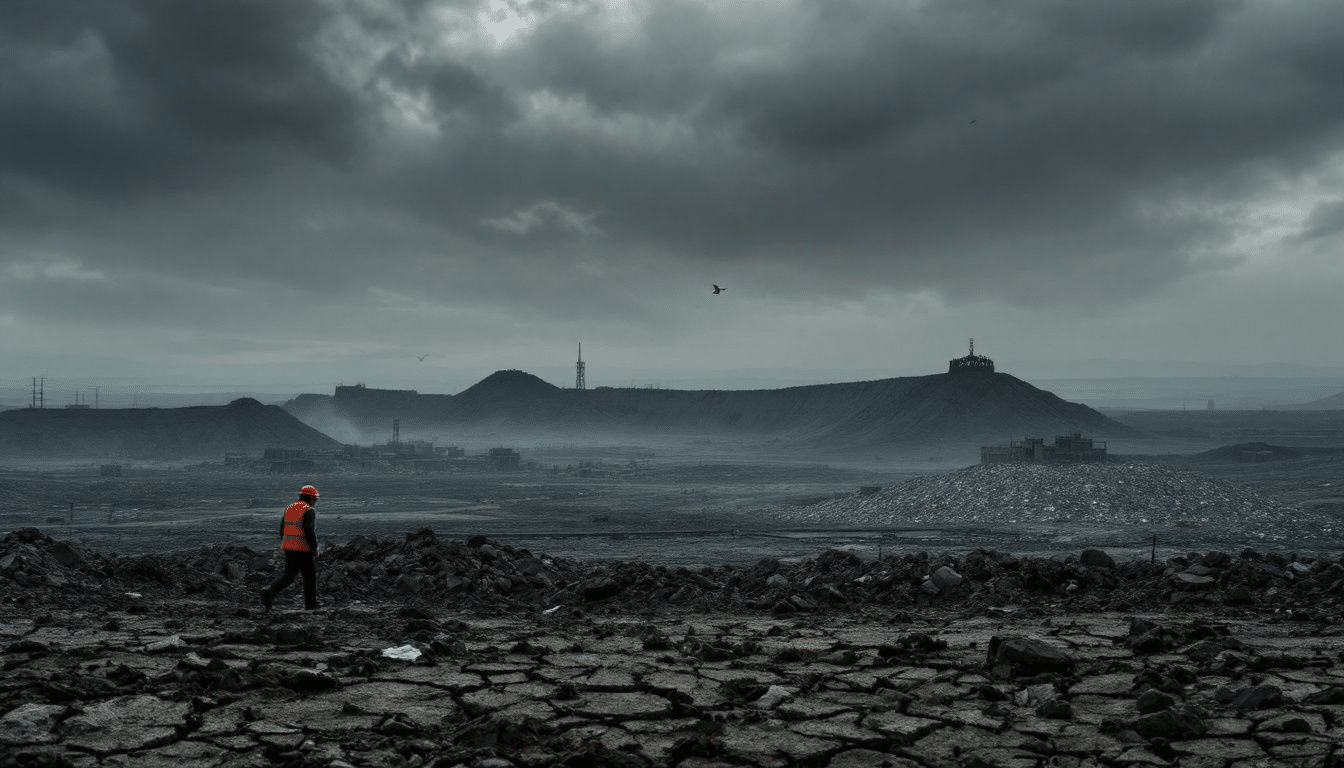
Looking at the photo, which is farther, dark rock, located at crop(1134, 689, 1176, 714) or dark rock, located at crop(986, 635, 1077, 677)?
dark rock, located at crop(986, 635, 1077, 677)

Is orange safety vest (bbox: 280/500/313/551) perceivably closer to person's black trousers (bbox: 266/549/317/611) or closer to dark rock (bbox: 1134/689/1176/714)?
person's black trousers (bbox: 266/549/317/611)

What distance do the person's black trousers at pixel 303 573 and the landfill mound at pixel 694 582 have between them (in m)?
1.17

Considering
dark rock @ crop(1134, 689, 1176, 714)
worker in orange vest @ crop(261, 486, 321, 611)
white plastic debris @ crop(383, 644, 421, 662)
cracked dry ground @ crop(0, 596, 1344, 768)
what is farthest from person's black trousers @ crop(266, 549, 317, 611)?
dark rock @ crop(1134, 689, 1176, 714)

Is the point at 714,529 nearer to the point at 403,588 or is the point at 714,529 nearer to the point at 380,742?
the point at 403,588

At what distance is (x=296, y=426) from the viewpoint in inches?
3499

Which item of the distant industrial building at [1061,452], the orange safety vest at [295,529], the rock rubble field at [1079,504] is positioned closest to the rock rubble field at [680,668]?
the orange safety vest at [295,529]

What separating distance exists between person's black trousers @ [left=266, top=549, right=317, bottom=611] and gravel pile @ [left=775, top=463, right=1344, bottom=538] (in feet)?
78.6

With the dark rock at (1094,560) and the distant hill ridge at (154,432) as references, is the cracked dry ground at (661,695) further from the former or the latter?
the distant hill ridge at (154,432)

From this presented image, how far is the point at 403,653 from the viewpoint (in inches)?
262

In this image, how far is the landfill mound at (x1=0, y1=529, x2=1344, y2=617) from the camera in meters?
9.84

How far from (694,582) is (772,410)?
106084mm

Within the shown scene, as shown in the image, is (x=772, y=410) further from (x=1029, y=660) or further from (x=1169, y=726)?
(x=1169, y=726)

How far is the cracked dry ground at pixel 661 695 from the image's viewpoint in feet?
15.0

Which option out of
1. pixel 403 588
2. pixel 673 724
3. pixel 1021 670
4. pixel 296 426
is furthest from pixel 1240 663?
pixel 296 426
